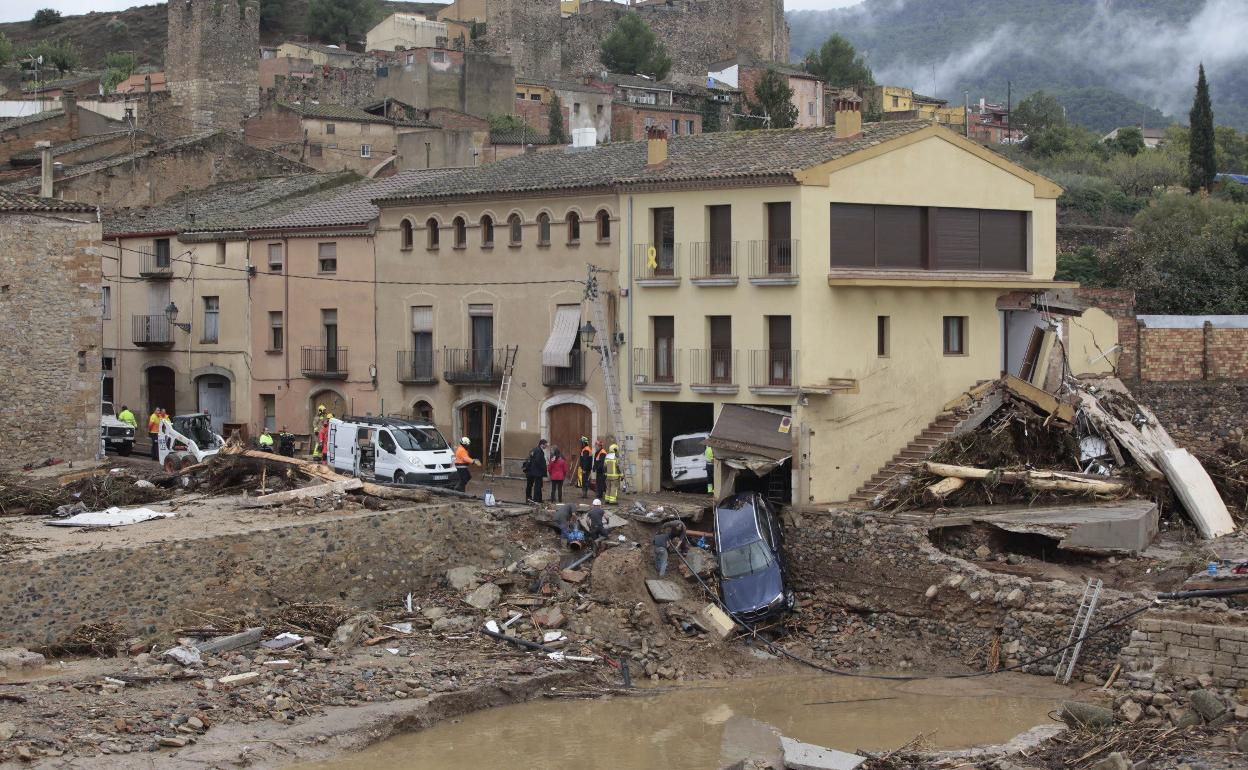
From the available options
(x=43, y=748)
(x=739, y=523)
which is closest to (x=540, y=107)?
(x=739, y=523)

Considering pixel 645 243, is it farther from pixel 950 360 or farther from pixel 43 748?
pixel 43 748

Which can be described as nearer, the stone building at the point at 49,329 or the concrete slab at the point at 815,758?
the concrete slab at the point at 815,758

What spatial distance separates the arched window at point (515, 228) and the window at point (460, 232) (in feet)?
4.80

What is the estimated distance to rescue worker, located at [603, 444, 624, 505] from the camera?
35319 mm

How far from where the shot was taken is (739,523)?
31.7m

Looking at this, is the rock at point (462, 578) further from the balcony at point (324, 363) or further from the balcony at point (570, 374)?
the balcony at point (324, 363)

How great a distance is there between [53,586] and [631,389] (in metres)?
14.8

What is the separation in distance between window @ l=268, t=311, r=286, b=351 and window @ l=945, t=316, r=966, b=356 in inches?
726

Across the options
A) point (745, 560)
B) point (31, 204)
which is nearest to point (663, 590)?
point (745, 560)

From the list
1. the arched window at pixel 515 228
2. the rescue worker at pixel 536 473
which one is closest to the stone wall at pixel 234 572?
the rescue worker at pixel 536 473

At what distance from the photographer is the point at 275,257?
45656 mm

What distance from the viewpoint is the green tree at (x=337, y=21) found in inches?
4980

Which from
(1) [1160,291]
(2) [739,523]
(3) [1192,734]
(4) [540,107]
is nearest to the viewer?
(3) [1192,734]

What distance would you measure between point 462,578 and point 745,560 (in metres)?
5.25
